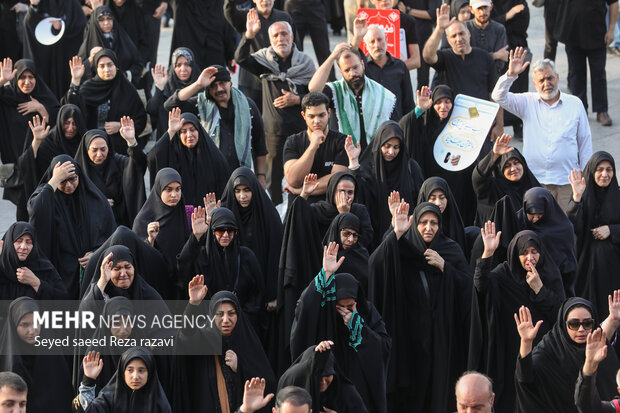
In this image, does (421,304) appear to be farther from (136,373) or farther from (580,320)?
(136,373)

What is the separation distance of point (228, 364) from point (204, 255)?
103 centimetres

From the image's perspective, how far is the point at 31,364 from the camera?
7965 mm

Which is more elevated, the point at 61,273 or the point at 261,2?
the point at 261,2

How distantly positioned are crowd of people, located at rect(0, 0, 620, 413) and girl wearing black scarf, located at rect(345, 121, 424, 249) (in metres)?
0.02

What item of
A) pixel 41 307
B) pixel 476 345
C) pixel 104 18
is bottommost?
pixel 476 345

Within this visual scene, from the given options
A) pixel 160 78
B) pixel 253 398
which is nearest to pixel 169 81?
pixel 160 78

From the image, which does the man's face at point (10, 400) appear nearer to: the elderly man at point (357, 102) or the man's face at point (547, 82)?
the elderly man at point (357, 102)

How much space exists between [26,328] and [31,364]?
0.21 meters

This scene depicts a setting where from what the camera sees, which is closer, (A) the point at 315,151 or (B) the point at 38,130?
(A) the point at 315,151

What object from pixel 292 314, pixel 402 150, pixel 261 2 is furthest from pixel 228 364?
pixel 261 2

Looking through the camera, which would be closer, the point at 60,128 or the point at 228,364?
the point at 228,364

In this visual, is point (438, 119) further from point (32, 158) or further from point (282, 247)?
point (32, 158)

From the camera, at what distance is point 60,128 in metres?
10.6

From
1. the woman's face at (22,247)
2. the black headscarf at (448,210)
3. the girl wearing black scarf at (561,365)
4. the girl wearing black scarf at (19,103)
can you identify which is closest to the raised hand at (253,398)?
the girl wearing black scarf at (561,365)
